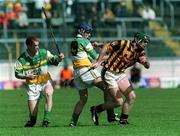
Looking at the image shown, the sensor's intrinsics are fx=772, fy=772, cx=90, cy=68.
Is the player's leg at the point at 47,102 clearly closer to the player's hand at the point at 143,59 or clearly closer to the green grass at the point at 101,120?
the green grass at the point at 101,120

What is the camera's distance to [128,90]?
15.8m

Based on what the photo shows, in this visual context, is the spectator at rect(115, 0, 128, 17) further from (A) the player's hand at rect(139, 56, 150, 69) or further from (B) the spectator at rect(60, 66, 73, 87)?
(A) the player's hand at rect(139, 56, 150, 69)

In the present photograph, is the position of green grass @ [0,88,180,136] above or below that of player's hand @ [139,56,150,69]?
below

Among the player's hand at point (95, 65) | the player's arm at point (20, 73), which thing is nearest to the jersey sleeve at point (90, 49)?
the player's hand at point (95, 65)

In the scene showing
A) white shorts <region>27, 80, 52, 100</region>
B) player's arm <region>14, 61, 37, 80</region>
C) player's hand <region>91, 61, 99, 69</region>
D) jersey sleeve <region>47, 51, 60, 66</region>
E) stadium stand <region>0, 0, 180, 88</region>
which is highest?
jersey sleeve <region>47, 51, 60, 66</region>

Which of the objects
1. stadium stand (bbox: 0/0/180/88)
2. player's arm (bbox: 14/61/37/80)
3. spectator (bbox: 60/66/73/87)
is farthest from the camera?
stadium stand (bbox: 0/0/180/88)

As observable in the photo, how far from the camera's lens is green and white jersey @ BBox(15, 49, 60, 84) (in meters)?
15.7

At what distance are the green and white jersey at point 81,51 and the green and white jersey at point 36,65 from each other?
0.50 metres

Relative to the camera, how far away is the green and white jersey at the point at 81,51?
15742 mm

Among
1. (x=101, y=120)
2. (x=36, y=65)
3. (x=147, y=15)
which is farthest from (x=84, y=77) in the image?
(x=147, y=15)

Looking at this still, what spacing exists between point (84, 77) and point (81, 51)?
54cm

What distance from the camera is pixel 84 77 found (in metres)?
15.9

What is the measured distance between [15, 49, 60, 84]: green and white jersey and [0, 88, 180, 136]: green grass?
3.37 ft

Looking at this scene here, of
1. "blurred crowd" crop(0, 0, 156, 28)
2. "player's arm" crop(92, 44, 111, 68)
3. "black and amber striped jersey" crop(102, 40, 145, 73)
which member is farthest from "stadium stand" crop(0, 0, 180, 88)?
"player's arm" crop(92, 44, 111, 68)
